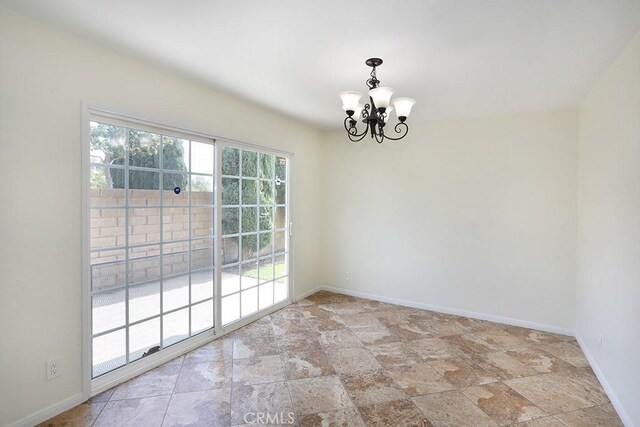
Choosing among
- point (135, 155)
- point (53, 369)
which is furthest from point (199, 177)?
point (53, 369)

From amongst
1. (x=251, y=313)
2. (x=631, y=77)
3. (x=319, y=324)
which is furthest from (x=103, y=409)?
Result: (x=631, y=77)

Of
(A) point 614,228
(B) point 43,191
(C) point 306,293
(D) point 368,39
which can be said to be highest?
(D) point 368,39

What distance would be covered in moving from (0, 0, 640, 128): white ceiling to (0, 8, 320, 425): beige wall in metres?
0.19

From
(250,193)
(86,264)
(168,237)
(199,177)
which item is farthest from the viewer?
(250,193)

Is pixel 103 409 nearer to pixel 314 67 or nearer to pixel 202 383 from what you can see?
pixel 202 383

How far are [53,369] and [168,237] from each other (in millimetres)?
1165

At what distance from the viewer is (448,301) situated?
13.6ft

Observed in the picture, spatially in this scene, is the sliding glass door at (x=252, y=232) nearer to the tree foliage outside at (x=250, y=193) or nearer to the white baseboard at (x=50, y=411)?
the tree foliage outside at (x=250, y=193)

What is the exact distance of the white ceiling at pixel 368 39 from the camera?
5.87 feet

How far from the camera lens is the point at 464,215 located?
13.2ft

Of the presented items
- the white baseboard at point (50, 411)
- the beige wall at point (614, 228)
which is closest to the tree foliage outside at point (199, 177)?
the white baseboard at point (50, 411)

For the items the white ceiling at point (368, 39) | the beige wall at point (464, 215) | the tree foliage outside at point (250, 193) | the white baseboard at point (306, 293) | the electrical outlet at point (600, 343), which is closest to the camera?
the white ceiling at point (368, 39)
